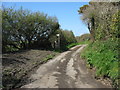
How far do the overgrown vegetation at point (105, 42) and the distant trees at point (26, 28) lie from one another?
5.59 m

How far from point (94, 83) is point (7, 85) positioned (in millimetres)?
3887

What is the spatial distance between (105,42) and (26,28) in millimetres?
11701

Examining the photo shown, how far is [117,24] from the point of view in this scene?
31.8ft

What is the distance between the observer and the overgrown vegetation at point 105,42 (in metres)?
8.30

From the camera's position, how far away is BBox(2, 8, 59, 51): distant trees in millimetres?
19922

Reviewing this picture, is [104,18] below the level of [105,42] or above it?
above

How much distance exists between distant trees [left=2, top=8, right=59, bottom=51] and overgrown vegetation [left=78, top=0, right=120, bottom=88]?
5592 mm

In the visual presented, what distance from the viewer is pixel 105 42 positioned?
13531mm

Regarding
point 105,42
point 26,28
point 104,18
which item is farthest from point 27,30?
point 105,42

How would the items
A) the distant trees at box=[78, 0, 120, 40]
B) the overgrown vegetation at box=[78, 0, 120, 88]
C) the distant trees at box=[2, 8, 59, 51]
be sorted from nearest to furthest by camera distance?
1. the overgrown vegetation at box=[78, 0, 120, 88]
2. the distant trees at box=[78, 0, 120, 40]
3. the distant trees at box=[2, 8, 59, 51]

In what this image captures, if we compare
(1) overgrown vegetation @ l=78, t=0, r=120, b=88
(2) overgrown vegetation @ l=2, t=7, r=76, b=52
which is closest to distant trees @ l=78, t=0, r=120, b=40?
(1) overgrown vegetation @ l=78, t=0, r=120, b=88

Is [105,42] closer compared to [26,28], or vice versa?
[105,42]

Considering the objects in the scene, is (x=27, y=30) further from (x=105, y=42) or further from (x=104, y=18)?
(x=105, y=42)

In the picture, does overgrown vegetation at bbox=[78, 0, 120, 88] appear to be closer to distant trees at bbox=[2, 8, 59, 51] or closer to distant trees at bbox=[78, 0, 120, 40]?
distant trees at bbox=[78, 0, 120, 40]
